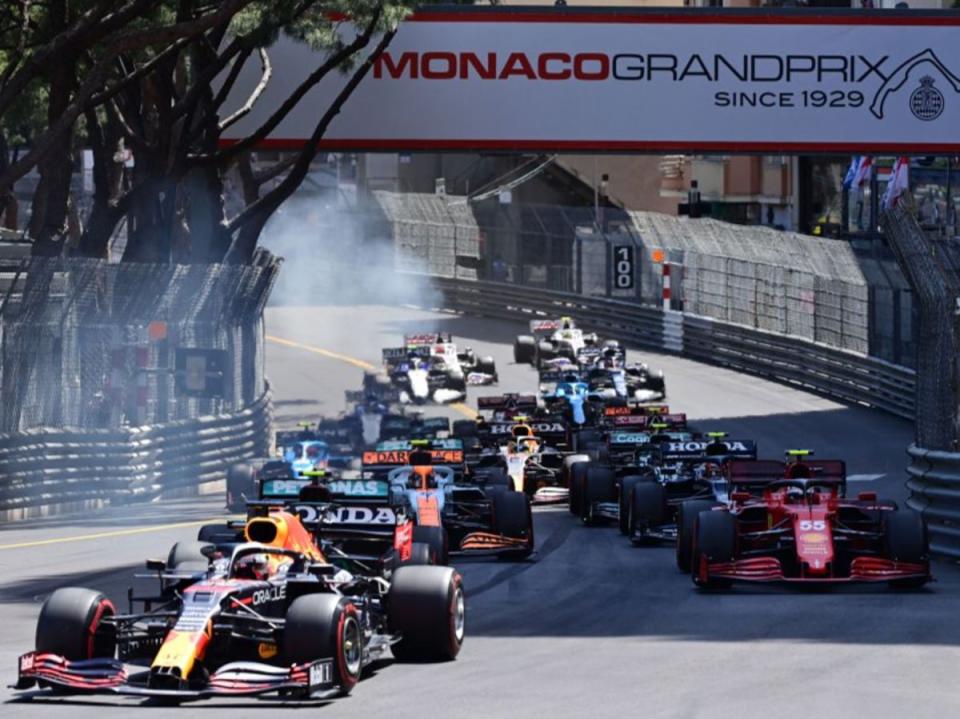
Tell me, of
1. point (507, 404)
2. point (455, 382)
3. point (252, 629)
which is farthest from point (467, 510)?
point (455, 382)

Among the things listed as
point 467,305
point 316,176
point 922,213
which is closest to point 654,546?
point 922,213

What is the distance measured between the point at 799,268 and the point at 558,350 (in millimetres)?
5708

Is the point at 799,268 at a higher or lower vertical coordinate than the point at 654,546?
higher

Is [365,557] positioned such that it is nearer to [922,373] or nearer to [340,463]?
[922,373]

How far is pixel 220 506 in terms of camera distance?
1120 inches

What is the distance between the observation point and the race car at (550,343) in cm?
4603

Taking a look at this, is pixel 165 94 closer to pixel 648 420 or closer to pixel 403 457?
pixel 648 420

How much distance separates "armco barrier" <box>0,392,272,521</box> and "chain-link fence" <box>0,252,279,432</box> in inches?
11.5

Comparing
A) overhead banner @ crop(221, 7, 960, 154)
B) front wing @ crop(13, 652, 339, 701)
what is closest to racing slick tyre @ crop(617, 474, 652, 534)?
front wing @ crop(13, 652, 339, 701)

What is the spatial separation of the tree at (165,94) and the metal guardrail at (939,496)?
1164cm

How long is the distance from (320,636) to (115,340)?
16547 millimetres

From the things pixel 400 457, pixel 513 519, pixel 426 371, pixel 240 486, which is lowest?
pixel 240 486

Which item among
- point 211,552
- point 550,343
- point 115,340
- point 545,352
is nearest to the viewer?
point 211,552

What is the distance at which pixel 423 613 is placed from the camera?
13906mm
